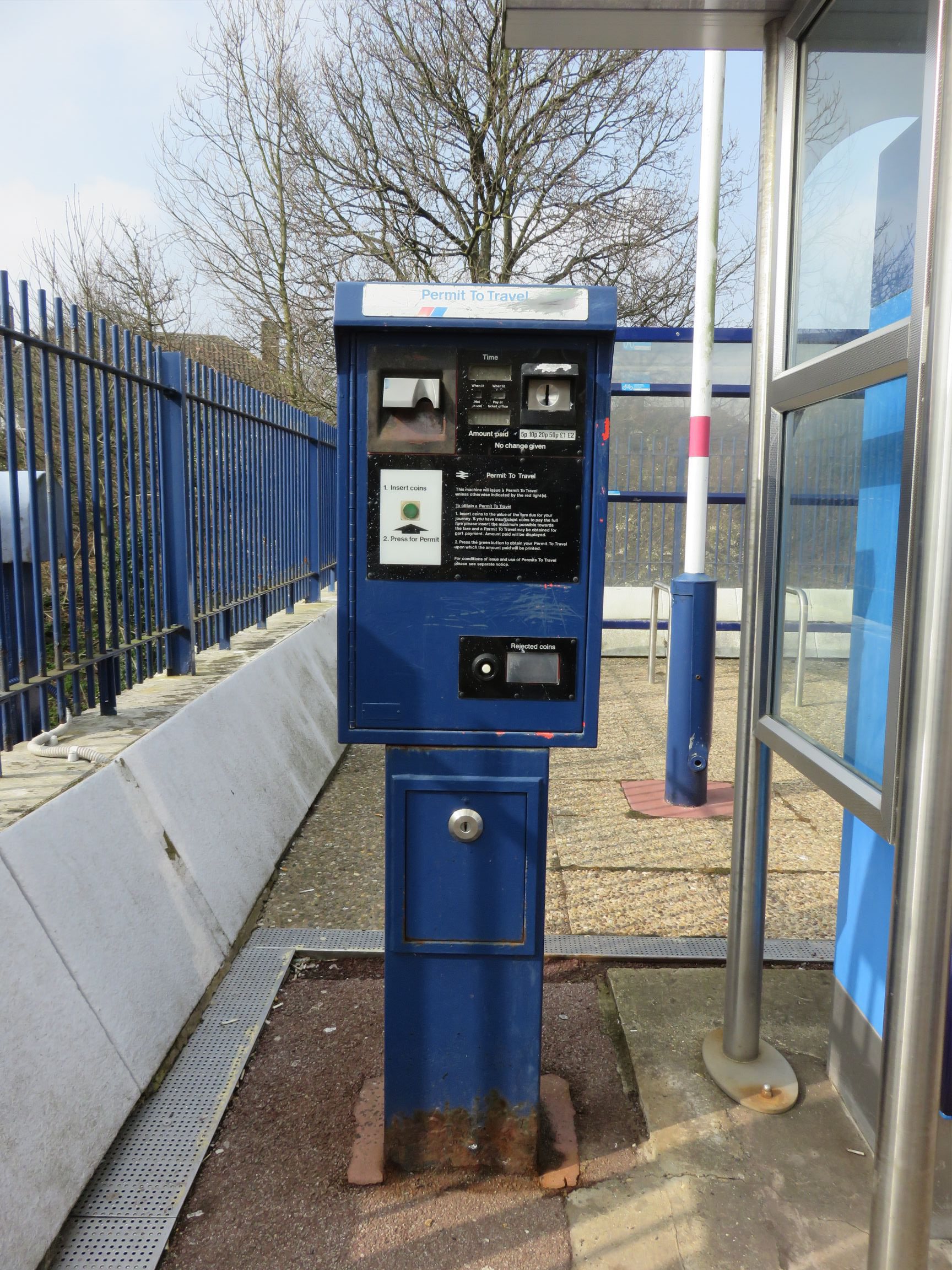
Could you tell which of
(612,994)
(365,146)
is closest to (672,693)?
(612,994)

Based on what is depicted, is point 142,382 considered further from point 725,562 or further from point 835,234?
point 725,562

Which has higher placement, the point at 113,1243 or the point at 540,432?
the point at 540,432

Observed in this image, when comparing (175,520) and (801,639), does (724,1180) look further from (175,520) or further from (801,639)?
(175,520)

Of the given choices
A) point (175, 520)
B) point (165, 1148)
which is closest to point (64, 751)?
point (165, 1148)

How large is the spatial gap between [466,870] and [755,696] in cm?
98

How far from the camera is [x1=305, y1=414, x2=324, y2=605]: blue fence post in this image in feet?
25.6

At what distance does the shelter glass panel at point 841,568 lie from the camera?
2207 millimetres

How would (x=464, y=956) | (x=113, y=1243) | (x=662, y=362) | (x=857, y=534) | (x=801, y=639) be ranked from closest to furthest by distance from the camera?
1. (x=113, y=1243)
2. (x=464, y=956)
3. (x=857, y=534)
4. (x=801, y=639)
5. (x=662, y=362)

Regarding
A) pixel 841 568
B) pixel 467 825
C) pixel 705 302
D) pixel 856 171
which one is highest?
pixel 705 302

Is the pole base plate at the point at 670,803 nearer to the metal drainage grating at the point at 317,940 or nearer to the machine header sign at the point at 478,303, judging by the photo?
the metal drainage grating at the point at 317,940

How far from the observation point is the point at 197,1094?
8.00ft

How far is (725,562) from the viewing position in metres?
9.03

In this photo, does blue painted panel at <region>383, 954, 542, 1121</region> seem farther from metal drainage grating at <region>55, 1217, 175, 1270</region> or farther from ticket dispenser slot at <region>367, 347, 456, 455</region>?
ticket dispenser slot at <region>367, 347, 456, 455</region>

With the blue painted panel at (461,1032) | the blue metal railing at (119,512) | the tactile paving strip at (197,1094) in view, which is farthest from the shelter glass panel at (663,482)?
the blue painted panel at (461,1032)
